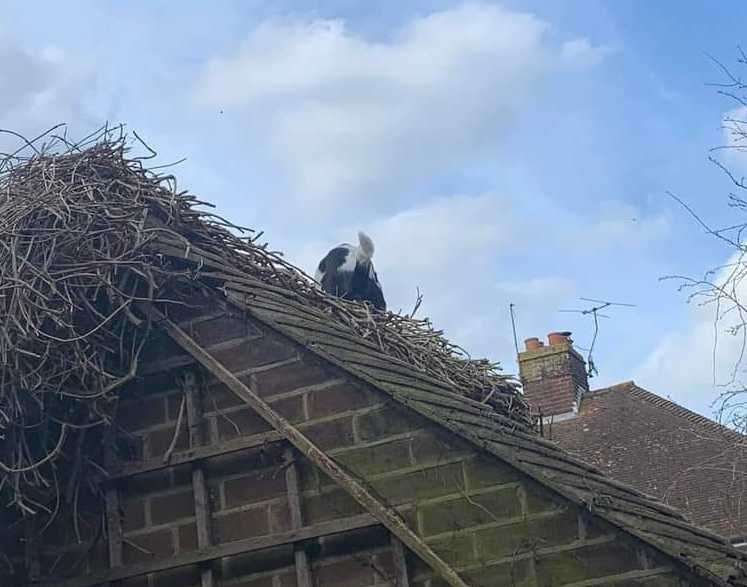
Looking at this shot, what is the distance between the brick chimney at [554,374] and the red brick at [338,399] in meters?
11.3

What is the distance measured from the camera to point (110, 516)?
583cm

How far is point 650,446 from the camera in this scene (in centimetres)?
1475

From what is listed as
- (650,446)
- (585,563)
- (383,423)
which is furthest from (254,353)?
(650,446)

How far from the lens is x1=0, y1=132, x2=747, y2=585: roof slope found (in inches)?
201

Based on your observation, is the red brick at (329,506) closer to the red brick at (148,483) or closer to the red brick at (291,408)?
the red brick at (291,408)

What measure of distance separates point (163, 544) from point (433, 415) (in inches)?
58.3

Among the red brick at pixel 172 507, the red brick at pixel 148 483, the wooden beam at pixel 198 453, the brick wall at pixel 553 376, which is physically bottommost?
the red brick at pixel 172 507

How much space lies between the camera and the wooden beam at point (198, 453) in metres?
5.55

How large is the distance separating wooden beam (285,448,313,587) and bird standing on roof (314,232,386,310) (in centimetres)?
355

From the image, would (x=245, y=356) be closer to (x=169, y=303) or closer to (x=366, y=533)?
(x=169, y=303)

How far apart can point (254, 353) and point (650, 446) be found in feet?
32.5

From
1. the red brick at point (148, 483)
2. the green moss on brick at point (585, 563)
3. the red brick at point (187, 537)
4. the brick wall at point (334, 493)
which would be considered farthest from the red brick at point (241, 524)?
the green moss on brick at point (585, 563)

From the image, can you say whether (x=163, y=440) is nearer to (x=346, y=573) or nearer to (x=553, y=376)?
(x=346, y=573)

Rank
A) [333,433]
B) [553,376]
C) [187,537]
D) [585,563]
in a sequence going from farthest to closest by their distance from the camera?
[553,376] < [187,537] < [333,433] < [585,563]
